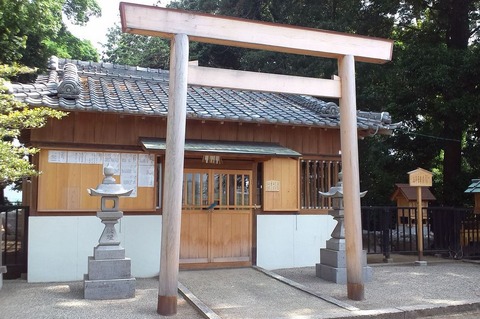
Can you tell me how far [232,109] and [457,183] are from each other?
9.07m

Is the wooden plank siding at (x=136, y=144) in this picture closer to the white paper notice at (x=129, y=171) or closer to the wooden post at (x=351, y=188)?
the white paper notice at (x=129, y=171)

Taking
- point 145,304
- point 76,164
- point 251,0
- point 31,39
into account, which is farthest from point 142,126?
point 251,0

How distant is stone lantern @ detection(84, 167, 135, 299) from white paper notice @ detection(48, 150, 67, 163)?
1905 mm

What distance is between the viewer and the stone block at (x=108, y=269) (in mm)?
7336

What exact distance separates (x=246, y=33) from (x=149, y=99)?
13.5 ft

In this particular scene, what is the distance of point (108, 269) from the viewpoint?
7.42 m

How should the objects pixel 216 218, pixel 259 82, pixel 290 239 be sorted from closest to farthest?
pixel 259 82, pixel 216 218, pixel 290 239

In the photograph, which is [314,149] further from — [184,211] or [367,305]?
[367,305]

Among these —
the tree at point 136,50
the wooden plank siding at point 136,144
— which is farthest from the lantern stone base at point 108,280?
the tree at point 136,50

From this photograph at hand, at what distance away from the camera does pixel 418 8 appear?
1631 cm

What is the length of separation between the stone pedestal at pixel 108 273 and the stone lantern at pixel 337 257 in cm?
403

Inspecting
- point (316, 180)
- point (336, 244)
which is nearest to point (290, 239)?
point (316, 180)

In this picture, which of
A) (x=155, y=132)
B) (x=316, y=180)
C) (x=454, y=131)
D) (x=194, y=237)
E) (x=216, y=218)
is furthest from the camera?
(x=454, y=131)

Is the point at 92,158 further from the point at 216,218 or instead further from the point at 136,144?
the point at 216,218
